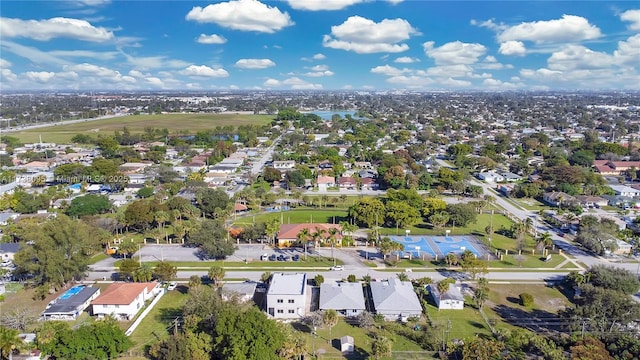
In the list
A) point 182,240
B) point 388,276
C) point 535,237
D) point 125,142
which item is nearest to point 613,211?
point 535,237

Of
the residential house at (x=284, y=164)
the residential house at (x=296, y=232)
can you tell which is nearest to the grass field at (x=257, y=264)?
the residential house at (x=296, y=232)


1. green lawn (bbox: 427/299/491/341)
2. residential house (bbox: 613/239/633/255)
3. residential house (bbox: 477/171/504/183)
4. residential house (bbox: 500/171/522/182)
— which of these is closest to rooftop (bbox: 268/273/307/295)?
green lawn (bbox: 427/299/491/341)

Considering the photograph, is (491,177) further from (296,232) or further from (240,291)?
(240,291)

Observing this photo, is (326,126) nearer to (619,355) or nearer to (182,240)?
(182,240)

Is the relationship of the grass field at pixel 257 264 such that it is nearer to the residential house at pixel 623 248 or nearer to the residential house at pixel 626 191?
the residential house at pixel 623 248

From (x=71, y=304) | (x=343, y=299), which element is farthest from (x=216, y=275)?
(x=343, y=299)
